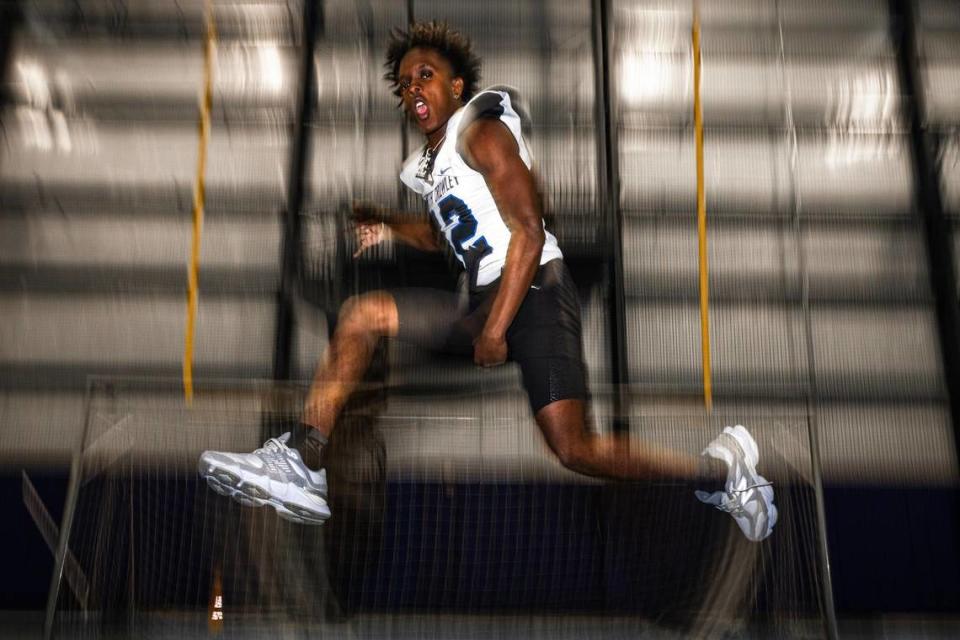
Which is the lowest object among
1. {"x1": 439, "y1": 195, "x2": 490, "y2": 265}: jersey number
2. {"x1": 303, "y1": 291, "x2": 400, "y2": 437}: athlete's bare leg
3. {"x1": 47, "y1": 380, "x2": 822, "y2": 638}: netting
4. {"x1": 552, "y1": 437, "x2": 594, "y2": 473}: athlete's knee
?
{"x1": 47, "y1": 380, "x2": 822, "y2": 638}: netting

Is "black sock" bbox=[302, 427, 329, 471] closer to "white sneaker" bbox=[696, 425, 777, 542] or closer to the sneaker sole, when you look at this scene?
the sneaker sole

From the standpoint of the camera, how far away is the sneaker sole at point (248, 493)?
8.68ft

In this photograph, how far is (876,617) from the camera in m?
3.53

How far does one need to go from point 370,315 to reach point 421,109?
81cm

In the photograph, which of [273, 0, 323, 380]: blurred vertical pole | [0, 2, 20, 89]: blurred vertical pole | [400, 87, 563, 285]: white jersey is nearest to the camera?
[400, 87, 563, 285]: white jersey

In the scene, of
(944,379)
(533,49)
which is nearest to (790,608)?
(944,379)

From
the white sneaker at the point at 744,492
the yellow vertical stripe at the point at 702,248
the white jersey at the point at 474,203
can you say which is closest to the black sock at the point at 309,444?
the white jersey at the point at 474,203

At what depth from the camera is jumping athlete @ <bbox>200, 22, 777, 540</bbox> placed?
2760mm

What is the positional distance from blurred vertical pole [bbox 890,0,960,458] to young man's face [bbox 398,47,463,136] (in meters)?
1.95

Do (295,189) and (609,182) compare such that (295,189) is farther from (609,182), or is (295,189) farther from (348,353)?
(609,182)

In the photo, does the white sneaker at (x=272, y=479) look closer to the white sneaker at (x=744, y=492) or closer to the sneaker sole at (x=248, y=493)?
the sneaker sole at (x=248, y=493)

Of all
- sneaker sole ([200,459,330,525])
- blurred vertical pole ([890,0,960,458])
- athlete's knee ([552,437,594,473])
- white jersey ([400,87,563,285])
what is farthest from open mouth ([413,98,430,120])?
blurred vertical pole ([890,0,960,458])

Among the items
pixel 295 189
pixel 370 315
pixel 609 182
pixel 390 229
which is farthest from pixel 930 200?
pixel 295 189

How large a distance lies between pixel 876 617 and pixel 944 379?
967 mm
